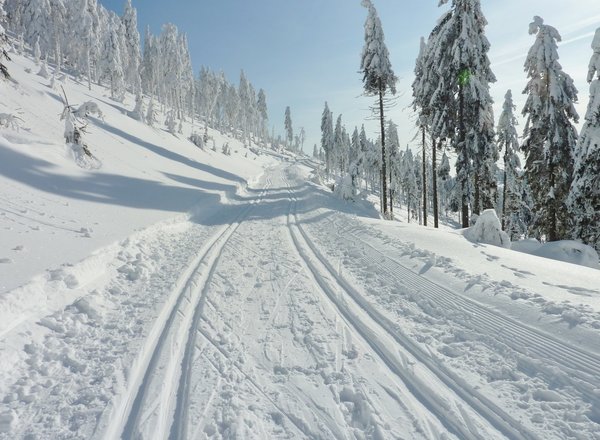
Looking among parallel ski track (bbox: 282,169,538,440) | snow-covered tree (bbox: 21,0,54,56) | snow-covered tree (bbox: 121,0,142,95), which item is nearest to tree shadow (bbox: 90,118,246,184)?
parallel ski track (bbox: 282,169,538,440)

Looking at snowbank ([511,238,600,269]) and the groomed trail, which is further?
snowbank ([511,238,600,269])

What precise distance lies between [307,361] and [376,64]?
2373 centimetres

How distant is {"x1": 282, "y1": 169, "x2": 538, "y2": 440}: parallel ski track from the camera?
3.60 meters

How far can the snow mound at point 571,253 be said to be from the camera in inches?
482

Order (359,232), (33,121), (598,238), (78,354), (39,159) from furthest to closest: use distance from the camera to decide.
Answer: (33,121)
(598,238)
(39,159)
(359,232)
(78,354)

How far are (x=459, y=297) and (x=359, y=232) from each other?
6.68 meters

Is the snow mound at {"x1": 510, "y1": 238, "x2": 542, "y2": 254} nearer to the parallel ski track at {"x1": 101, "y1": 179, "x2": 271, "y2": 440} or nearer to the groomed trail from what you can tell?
the groomed trail

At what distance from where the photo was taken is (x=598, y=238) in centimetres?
1664

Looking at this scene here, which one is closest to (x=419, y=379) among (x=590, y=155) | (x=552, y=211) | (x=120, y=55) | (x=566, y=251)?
(x=566, y=251)

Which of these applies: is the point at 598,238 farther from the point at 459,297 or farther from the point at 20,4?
the point at 20,4

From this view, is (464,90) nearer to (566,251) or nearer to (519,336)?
(566,251)

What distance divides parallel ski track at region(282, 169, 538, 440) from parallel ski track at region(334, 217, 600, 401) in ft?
3.64

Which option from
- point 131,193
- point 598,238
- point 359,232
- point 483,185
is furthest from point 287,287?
point 483,185

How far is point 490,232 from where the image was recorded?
42.1ft
